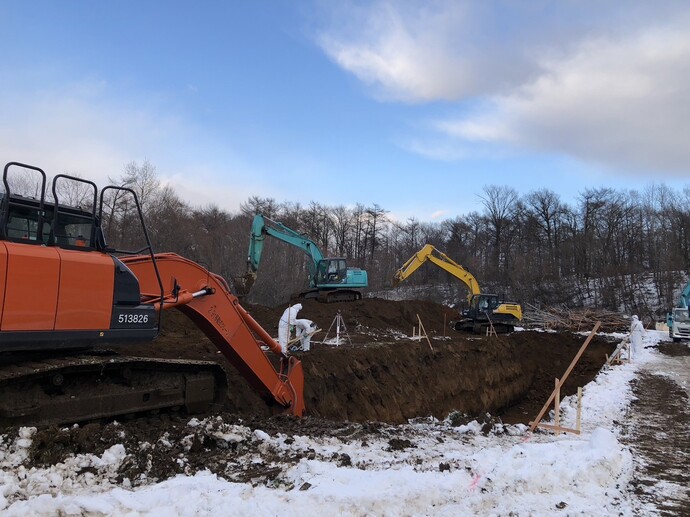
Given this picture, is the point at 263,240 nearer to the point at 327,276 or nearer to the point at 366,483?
the point at 327,276

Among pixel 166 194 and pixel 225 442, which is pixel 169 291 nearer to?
pixel 225 442

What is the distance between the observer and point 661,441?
8.07 meters

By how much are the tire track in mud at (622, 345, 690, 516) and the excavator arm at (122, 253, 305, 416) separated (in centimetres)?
498

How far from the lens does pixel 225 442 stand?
536 cm

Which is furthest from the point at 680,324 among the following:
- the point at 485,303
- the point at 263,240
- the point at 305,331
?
the point at 305,331

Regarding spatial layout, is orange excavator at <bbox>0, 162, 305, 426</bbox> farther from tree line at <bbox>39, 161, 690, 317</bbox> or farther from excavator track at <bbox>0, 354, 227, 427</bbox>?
tree line at <bbox>39, 161, 690, 317</bbox>

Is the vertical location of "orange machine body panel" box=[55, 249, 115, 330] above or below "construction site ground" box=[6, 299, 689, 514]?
above

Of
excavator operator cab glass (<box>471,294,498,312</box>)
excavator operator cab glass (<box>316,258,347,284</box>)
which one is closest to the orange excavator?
excavator operator cab glass (<box>316,258,347,284</box>)

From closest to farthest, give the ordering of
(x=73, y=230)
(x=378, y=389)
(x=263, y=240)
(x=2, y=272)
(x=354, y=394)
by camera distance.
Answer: (x=2, y=272), (x=73, y=230), (x=354, y=394), (x=378, y=389), (x=263, y=240)

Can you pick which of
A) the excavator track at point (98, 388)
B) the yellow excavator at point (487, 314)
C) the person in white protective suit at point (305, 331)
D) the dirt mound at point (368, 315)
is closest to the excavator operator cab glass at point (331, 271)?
the dirt mound at point (368, 315)

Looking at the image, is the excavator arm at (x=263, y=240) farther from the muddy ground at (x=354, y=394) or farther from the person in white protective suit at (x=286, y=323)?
the person in white protective suit at (x=286, y=323)

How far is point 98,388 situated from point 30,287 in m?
1.49

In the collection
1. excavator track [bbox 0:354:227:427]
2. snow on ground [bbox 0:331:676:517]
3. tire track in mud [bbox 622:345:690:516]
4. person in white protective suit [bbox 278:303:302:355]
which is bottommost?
tire track in mud [bbox 622:345:690:516]

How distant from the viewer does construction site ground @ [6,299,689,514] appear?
16.0 feet
